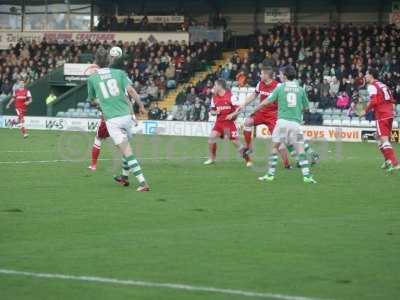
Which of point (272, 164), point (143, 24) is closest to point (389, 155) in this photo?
point (272, 164)

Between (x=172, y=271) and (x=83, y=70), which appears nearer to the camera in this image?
(x=172, y=271)

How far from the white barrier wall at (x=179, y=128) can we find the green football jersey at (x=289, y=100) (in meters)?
14.5

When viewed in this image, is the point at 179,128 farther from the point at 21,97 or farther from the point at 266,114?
the point at 266,114

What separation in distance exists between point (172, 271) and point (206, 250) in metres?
1.19

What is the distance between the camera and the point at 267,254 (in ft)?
33.0

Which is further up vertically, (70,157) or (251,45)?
(251,45)

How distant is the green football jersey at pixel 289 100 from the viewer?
1794cm

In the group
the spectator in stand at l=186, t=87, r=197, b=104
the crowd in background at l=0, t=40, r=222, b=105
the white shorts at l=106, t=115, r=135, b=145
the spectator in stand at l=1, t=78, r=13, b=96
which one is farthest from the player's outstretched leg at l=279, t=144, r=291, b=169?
the spectator in stand at l=1, t=78, r=13, b=96

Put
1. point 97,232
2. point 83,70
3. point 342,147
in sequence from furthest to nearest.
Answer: point 83,70, point 342,147, point 97,232

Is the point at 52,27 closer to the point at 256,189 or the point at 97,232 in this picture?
the point at 256,189

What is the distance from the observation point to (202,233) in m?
11.5

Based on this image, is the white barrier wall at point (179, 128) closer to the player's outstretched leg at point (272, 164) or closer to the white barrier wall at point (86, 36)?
the white barrier wall at point (86, 36)

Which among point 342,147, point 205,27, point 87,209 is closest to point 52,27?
point 205,27

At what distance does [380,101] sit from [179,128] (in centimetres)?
1980
